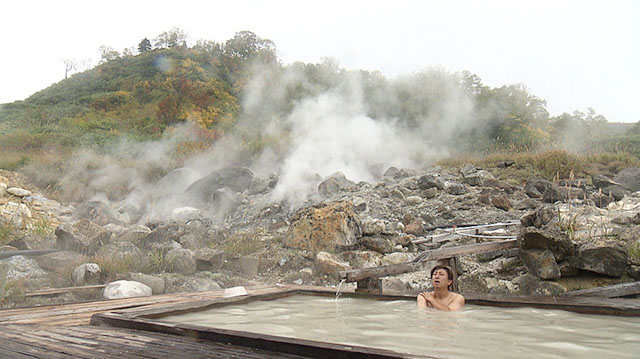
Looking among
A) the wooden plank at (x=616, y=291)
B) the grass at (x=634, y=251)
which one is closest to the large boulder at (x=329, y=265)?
the wooden plank at (x=616, y=291)

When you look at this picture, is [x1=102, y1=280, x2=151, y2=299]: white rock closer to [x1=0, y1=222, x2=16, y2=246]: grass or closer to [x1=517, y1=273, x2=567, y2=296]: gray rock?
[x1=0, y1=222, x2=16, y2=246]: grass

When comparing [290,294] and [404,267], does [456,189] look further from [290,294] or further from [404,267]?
[290,294]

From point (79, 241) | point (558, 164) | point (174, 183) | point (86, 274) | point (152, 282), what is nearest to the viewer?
point (152, 282)

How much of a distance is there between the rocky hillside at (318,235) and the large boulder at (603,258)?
0.03ft

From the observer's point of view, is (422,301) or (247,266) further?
(247,266)

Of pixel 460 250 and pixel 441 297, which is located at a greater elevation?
pixel 460 250

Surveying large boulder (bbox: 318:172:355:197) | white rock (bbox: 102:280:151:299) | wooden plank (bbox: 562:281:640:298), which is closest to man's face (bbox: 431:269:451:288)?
wooden plank (bbox: 562:281:640:298)

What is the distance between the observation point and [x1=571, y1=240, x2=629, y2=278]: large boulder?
14.2ft

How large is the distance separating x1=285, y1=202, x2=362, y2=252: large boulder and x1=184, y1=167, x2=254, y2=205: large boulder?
4015mm

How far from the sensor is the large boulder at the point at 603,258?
4.32 meters

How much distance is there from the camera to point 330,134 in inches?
556

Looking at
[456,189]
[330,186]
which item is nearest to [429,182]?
[456,189]

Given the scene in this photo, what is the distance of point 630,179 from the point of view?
9.20m

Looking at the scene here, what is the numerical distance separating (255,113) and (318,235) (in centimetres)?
1570
